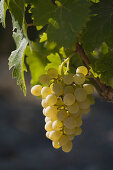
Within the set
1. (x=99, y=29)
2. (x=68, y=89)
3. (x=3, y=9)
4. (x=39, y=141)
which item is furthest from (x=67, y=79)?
(x=39, y=141)

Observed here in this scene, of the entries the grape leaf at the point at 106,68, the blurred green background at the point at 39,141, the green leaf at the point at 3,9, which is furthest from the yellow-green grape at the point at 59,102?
the blurred green background at the point at 39,141

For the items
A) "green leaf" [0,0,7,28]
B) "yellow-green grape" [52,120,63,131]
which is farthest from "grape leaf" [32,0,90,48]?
"yellow-green grape" [52,120,63,131]

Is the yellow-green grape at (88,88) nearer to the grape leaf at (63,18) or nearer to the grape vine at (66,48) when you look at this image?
the grape vine at (66,48)

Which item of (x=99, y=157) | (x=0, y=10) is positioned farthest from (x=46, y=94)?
(x=99, y=157)

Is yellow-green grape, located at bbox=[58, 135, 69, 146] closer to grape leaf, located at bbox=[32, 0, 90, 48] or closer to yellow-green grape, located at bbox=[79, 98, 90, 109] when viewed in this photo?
yellow-green grape, located at bbox=[79, 98, 90, 109]

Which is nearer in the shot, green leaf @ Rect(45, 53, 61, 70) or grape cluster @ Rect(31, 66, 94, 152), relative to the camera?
grape cluster @ Rect(31, 66, 94, 152)

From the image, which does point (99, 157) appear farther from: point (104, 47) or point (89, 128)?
point (104, 47)
